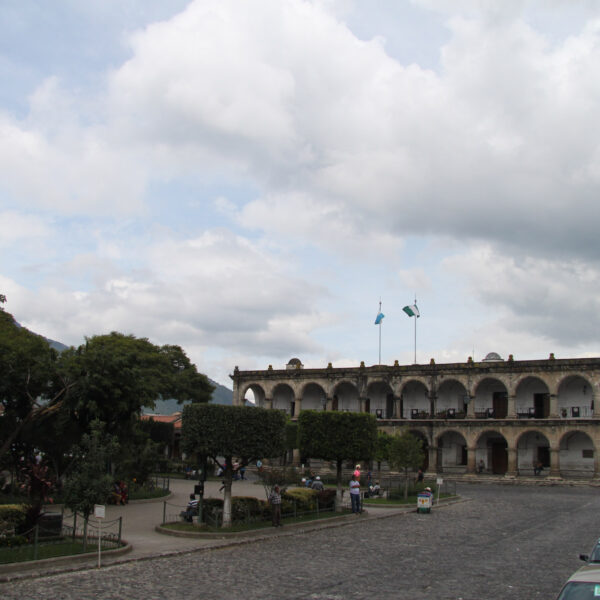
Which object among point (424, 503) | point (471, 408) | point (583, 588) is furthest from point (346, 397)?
point (583, 588)

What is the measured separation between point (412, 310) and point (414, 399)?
24.8 feet

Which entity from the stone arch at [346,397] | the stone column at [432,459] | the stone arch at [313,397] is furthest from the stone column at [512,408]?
the stone arch at [313,397]

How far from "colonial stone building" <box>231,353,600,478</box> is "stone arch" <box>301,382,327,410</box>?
2.85 feet

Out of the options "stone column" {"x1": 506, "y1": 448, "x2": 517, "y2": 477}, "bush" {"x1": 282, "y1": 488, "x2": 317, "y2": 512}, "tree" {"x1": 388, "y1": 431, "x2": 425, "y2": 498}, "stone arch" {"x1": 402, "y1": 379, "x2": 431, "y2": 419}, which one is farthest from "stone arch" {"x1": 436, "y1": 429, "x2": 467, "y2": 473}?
"bush" {"x1": 282, "y1": 488, "x2": 317, "y2": 512}

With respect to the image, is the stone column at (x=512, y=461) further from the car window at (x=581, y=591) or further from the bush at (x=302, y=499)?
the car window at (x=581, y=591)

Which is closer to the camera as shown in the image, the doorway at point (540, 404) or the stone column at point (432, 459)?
the doorway at point (540, 404)

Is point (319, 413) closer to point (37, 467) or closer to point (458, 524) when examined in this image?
point (458, 524)

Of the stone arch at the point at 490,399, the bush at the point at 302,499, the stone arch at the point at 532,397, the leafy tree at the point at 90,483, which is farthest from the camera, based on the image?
the stone arch at the point at 490,399

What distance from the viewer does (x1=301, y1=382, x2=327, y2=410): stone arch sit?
58.2 meters

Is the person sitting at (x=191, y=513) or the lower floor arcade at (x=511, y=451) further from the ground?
the lower floor arcade at (x=511, y=451)

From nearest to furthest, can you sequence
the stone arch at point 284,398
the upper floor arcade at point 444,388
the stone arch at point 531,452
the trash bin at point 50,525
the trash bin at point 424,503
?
the trash bin at point 50,525, the trash bin at point 424,503, the upper floor arcade at point 444,388, the stone arch at point 531,452, the stone arch at point 284,398

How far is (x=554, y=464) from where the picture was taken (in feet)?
143

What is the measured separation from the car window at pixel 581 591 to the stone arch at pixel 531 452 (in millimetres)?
42131

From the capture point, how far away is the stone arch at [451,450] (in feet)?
164
